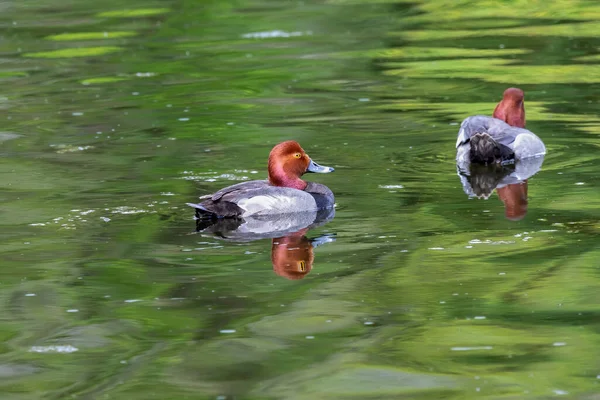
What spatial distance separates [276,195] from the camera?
11.7 meters

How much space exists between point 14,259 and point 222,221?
1.99 meters

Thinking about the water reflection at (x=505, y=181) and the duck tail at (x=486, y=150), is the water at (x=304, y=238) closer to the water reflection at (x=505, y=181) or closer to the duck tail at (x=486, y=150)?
the water reflection at (x=505, y=181)

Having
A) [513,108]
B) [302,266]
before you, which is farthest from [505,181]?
[302,266]

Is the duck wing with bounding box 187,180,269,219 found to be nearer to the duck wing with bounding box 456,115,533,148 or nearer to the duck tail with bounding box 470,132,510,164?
the duck tail with bounding box 470,132,510,164

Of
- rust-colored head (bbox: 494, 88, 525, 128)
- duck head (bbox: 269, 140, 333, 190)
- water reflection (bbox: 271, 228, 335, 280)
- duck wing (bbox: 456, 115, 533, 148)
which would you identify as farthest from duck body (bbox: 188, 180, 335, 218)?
rust-colored head (bbox: 494, 88, 525, 128)

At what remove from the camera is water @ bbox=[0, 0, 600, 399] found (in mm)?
7820

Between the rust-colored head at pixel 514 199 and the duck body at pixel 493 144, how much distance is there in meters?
0.98

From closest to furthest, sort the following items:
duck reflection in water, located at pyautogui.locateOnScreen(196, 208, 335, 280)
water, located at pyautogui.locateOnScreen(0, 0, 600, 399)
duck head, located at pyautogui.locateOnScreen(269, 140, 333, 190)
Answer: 1. water, located at pyautogui.locateOnScreen(0, 0, 600, 399)
2. duck reflection in water, located at pyautogui.locateOnScreen(196, 208, 335, 280)
3. duck head, located at pyautogui.locateOnScreen(269, 140, 333, 190)

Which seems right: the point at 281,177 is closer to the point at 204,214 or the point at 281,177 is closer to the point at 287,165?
the point at 287,165

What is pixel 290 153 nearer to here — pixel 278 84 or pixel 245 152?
pixel 245 152

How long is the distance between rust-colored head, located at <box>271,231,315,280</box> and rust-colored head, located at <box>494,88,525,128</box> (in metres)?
4.75

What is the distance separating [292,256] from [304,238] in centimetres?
63

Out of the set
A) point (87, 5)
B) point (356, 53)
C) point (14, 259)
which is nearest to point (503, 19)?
point (356, 53)

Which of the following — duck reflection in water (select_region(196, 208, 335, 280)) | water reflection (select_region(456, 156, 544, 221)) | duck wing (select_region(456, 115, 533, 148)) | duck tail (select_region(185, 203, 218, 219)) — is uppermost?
duck wing (select_region(456, 115, 533, 148))
